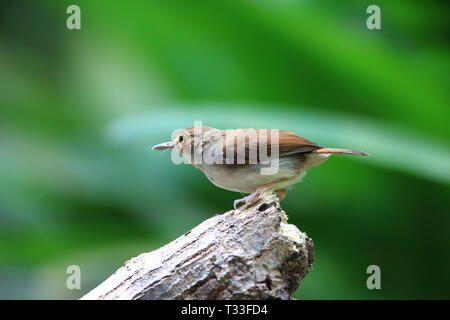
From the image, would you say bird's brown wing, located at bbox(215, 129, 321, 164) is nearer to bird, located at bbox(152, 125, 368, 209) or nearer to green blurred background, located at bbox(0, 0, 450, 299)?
bird, located at bbox(152, 125, 368, 209)

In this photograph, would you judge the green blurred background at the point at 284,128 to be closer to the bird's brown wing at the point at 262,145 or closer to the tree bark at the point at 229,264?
the bird's brown wing at the point at 262,145

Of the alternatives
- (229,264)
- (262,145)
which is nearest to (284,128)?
(262,145)

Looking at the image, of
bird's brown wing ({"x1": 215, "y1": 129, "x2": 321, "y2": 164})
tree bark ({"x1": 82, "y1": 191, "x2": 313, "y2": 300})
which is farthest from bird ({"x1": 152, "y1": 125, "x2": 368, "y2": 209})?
tree bark ({"x1": 82, "y1": 191, "x2": 313, "y2": 300})

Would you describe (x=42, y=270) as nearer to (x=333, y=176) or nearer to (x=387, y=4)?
(x=333, y=176)

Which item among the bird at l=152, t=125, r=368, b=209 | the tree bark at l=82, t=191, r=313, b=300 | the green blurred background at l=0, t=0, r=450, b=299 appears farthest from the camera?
the green blurred background at l=0, t=0, r=450, b=299

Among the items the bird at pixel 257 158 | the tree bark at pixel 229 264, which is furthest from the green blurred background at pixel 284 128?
the tree bark at pixel 229 264

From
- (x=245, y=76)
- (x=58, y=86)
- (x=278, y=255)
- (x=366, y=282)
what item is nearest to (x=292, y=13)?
(x=245, y=76)

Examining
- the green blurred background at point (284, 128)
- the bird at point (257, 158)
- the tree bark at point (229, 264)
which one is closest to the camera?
the tree bark at point (229, 264)
